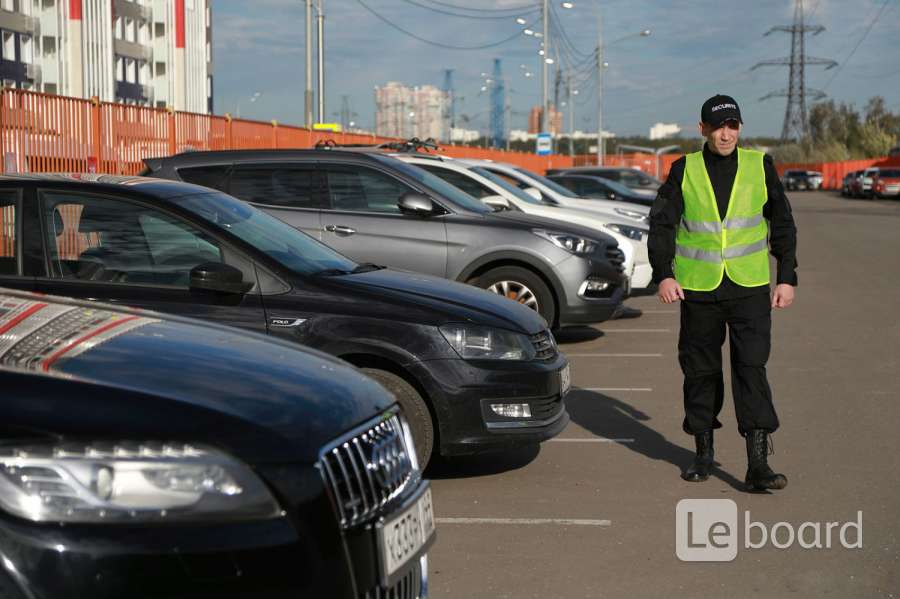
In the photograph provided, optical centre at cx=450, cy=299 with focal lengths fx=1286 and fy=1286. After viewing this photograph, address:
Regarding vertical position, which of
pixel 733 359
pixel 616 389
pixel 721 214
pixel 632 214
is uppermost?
pixel 721 214

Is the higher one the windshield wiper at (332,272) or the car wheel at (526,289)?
the windshield wiper at (332,272)

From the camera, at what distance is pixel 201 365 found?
3.27 metres

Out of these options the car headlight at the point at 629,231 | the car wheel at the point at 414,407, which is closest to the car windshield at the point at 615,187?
the car headlight at the point at 629,231

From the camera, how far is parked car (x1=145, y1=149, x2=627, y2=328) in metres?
10.4

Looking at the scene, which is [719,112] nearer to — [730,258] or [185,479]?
[730,258]

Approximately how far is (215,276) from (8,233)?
1.22 m

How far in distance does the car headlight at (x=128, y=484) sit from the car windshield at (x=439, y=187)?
7956mm

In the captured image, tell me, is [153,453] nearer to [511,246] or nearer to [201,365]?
[201,365]

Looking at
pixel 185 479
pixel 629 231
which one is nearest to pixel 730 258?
pixel 185 479

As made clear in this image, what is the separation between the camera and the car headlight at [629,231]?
49.5 feet

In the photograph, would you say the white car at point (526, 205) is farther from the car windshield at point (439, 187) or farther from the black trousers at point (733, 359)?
the black trousers at point (733, 359)

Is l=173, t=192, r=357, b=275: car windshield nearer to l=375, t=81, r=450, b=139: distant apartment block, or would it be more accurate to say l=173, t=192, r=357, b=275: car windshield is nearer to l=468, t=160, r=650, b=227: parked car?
l=468, t=160, r=650, b=227: parked car

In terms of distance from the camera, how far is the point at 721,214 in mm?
6512

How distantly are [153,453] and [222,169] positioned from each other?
7917 mm
